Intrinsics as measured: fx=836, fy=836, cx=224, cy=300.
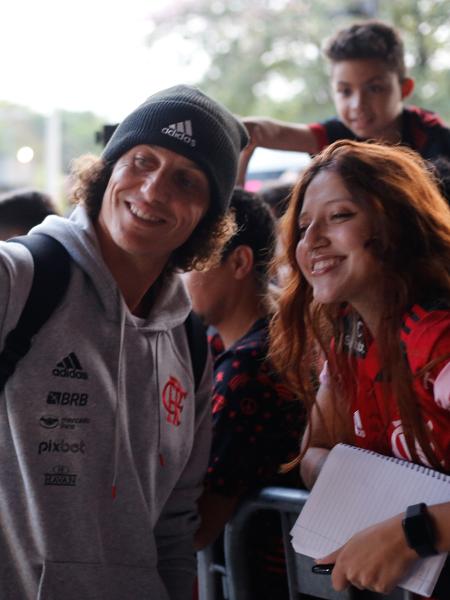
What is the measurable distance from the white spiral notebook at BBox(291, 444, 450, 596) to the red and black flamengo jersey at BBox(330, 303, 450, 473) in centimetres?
6

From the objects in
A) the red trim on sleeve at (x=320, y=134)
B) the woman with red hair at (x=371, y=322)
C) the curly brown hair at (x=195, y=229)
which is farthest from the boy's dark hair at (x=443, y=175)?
the red trim on sleeve at (x=320, y=134)

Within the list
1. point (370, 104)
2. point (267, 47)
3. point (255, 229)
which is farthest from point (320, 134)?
point (267, 47)

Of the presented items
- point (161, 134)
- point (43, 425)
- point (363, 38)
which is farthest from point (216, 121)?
point (363, 38)

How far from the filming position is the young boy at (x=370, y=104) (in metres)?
3.13

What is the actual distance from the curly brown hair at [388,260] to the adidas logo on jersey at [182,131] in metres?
0.29

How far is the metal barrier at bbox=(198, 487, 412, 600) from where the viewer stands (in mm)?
1982

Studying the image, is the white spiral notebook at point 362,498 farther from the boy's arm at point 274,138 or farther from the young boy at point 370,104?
the young boy at point 370,104

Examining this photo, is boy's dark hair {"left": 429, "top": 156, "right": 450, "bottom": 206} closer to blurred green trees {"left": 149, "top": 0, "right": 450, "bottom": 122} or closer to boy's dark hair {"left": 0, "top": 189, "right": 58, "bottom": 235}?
boy's dark hair {"left": 0, "top": 189, "right": 58, "bottom": 235}

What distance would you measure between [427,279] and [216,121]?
0.71 metres

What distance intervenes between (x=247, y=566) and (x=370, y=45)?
2.12 metres

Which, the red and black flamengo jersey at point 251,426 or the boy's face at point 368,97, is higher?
the boy's face at point 368,97

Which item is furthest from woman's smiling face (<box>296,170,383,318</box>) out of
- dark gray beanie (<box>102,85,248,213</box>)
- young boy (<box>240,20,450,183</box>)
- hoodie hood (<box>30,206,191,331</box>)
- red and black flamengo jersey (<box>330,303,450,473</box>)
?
young boy (<box>240,20,450,183</box>)

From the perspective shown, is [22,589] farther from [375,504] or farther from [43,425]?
[375,504]

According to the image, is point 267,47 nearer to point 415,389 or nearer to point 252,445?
point 252,445
